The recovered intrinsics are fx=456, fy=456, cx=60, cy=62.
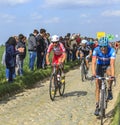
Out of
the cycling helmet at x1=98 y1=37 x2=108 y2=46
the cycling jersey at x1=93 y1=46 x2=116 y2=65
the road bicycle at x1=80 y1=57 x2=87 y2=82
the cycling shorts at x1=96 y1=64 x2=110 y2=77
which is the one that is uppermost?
the cycling helmet at x1=98 y1=37 x2=108 y2=46

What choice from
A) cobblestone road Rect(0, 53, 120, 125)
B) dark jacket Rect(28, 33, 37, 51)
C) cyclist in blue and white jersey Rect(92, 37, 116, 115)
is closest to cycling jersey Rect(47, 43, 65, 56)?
cobblestone road Rect(0, 53, 120, 125)

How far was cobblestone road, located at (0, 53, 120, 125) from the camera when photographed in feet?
40.7

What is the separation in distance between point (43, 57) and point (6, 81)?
20.0 feet

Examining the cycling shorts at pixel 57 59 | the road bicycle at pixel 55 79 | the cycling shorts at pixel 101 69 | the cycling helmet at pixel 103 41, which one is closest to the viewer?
the cycling helmet at pixel 103 41

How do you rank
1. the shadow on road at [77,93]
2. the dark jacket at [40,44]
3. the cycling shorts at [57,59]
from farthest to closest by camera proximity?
the dark jacket at [40,44]
the shadow on road at [77,93]
the cycling shorts at [57,59]

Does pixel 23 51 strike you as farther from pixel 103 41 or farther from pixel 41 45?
pixel 103 41

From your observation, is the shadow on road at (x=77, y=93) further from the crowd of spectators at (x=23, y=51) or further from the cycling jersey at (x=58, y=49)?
the crowd of spectators at (x=23, y=51)

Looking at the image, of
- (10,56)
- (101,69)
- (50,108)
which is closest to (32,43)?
(10,56)

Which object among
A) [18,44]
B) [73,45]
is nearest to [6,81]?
[18,44]

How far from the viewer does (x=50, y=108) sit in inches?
559

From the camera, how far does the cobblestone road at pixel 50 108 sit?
1239 cm

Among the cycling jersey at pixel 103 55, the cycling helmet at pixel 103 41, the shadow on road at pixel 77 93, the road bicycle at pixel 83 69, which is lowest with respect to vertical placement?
the shadow on road at pixel 77 93

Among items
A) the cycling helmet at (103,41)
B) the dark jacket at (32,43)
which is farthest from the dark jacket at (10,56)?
the cycling helmet at (103,41)

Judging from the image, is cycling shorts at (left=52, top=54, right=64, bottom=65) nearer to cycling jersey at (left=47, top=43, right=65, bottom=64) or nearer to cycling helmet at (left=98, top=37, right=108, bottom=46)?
cycling jersey at (left=47, top=43, right=65, bottom=64)
